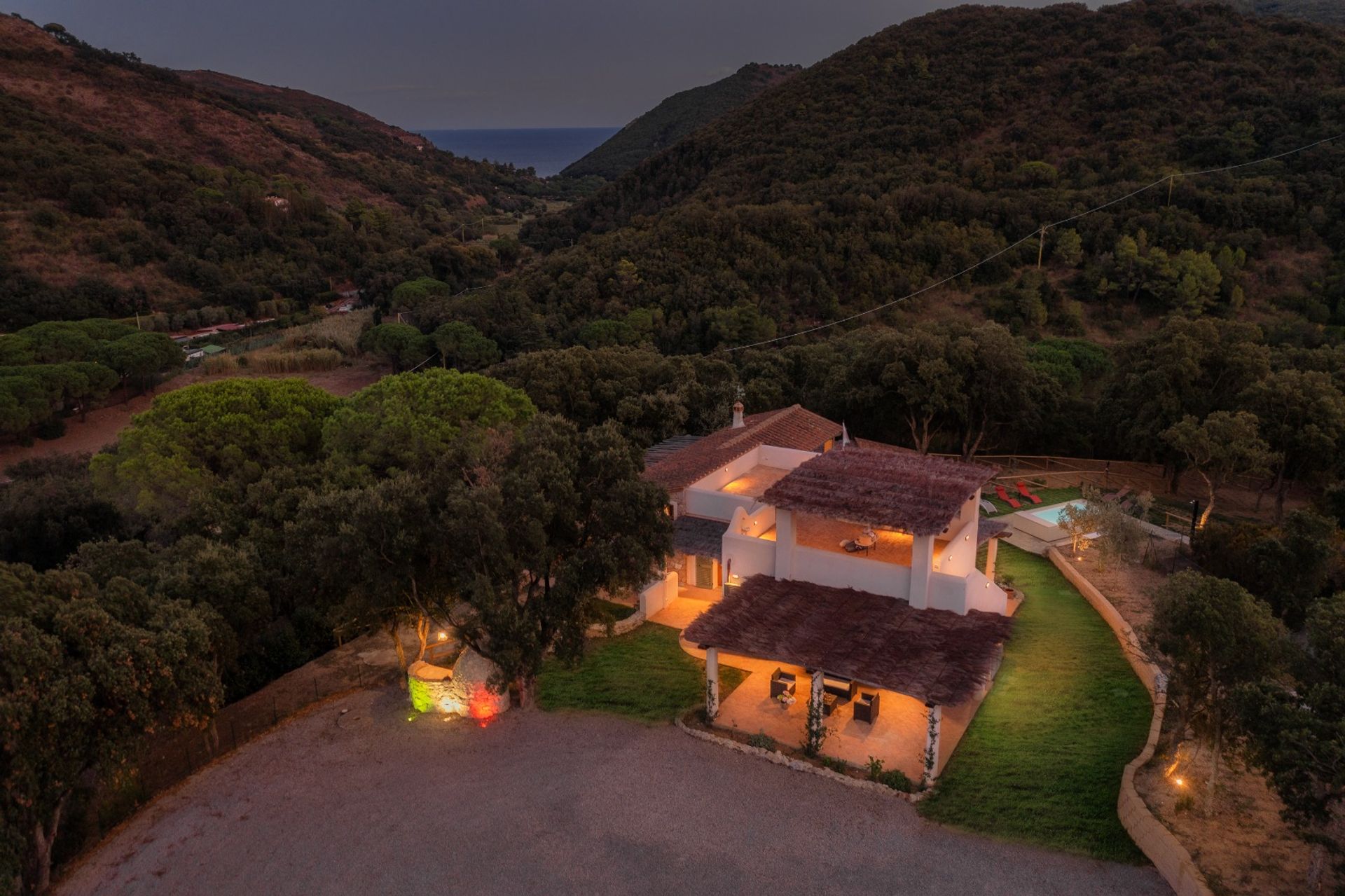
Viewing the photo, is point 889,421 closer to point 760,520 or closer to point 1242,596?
point 760,520

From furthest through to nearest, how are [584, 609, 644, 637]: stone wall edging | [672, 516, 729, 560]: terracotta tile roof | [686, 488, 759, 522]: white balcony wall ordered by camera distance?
1. [686, 488, 759, 522]: white balcony wall
2. [672, 516, 729, 560]: terracotta tile roof
3. [584, 609, 644, 637]: stone wall edging

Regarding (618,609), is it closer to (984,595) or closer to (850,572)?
(850,572)

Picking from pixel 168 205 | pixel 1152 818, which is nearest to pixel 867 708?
pixel 1152 818

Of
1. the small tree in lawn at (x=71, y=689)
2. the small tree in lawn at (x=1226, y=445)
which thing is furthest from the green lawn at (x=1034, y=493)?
the small tree in lawn at (x=71, y=689)

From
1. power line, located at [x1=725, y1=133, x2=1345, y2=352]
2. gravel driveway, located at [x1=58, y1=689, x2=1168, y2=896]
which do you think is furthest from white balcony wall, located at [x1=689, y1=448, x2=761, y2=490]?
power line, located at [x1=725, y1=133, x2=1345, y2=352]

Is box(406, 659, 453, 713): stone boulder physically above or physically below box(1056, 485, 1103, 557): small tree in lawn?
below

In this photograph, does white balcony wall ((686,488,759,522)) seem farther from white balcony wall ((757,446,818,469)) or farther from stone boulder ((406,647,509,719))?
stone boulder ((406,647,509,719))

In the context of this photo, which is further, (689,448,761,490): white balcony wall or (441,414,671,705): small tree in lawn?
(689,448,761,490): white balcony wall

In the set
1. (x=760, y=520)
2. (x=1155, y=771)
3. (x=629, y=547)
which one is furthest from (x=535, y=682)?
(x=1155, y=771)

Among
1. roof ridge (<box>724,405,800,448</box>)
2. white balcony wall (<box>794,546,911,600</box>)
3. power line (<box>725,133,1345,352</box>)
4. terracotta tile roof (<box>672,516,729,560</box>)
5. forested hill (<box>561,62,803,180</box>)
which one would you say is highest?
forested hill (<box>561,62,803,180</box>)
